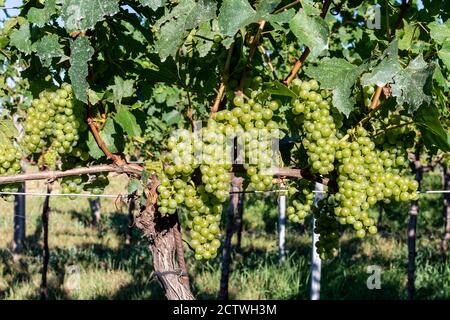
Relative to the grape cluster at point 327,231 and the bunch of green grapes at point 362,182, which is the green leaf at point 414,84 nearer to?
the bunch of green grapes at point 362,182

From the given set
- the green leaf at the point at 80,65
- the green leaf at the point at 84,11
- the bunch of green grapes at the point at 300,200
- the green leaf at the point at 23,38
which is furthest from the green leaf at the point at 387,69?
the green leaf at the point at 23,38

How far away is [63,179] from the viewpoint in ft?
6.61

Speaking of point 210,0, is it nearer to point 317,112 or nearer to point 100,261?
point 317,112

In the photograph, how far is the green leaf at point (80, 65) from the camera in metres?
1.58

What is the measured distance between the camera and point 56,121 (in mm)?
1824

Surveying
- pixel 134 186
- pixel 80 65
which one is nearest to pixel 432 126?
pixel 134 186

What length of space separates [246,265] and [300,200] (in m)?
4.89

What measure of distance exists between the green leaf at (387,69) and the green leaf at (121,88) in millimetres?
861

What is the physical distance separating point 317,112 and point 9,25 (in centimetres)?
122

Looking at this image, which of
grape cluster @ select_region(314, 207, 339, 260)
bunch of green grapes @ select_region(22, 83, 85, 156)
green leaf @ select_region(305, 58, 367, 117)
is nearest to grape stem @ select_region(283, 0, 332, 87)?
green leaf @ select_region(305, 58, 367, 117)

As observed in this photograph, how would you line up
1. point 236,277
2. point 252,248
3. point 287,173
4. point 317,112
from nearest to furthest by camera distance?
point 317,112 < point 287,173 < point 236,277 < point 252,248

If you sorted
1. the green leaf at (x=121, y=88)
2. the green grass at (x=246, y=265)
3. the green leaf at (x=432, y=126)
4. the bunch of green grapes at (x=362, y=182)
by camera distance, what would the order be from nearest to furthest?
the green leaf at (x=432, y=126)
the bunch of green grapes at (x=362, y=182)
the green leaf at (x=121, y=88)
the green grass at (x=246, y=265)

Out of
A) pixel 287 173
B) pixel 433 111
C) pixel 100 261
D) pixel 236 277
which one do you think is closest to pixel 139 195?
pixel 287 173

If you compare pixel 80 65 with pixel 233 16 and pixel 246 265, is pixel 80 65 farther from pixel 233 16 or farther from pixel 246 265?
pixel 246 265
